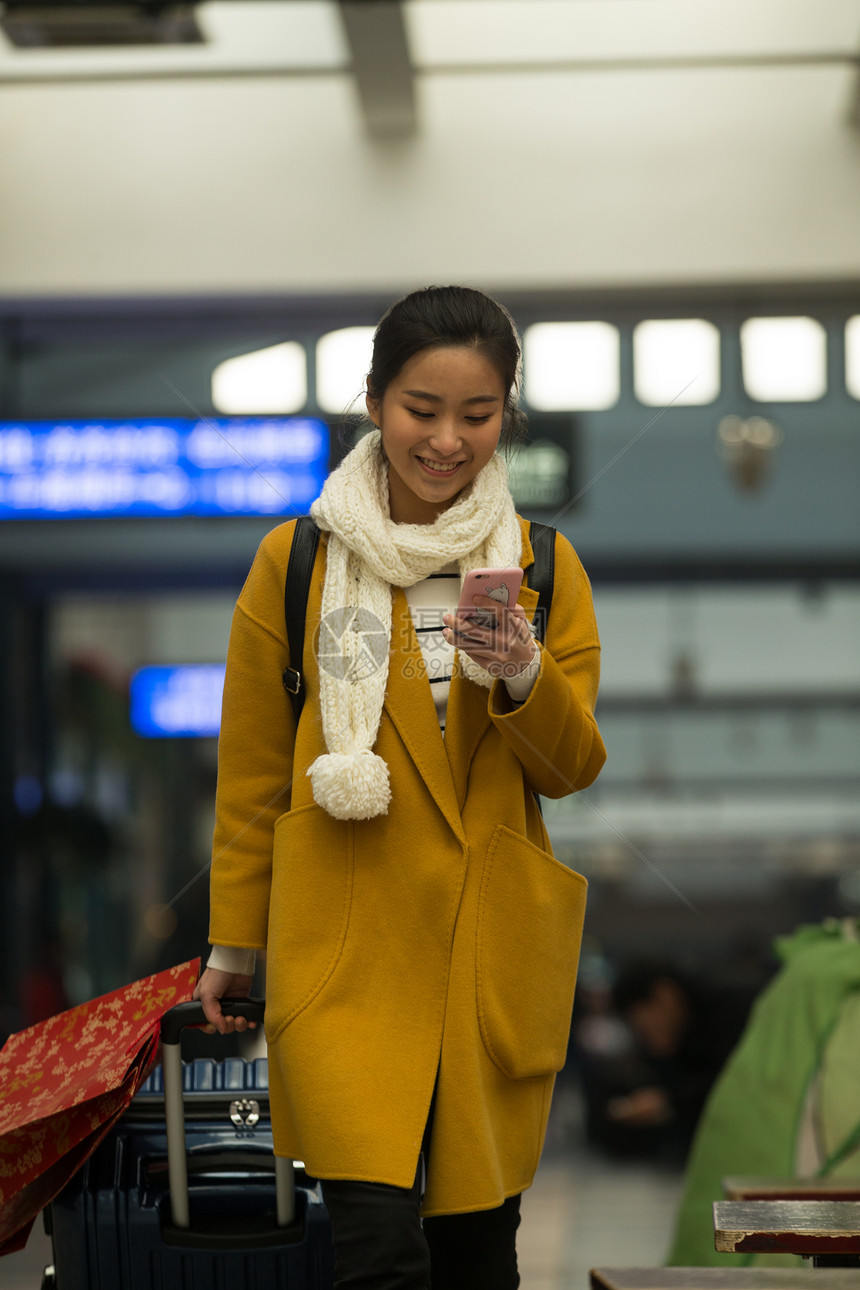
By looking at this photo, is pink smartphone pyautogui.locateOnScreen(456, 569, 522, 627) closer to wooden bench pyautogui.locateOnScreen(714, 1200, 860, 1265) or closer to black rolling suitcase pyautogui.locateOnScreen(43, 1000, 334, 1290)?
black rolling suitcase pyautogui.locateOnScreen(43, 1000, 334, 1290)

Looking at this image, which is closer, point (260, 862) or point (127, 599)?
point (260, 862)

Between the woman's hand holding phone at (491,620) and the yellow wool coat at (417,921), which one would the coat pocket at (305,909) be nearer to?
the yellow wool coat at (417,921)

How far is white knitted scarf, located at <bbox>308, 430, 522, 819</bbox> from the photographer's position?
1.53 metres

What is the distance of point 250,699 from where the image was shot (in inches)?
64.3

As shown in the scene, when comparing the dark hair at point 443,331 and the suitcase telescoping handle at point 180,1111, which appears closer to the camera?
the dark hair at point 443,331

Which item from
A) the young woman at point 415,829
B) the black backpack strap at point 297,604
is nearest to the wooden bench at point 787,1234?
the young woman at point 415,829

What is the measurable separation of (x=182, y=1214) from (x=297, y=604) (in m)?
0.79

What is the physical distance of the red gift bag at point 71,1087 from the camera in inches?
64.8

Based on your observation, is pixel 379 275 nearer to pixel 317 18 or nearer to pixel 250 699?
pixel 317 18

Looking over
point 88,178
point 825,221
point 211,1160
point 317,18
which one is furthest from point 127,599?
point 211,1160

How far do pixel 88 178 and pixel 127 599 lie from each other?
1.59 m

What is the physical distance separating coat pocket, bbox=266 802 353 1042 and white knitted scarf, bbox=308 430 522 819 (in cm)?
Result: 6

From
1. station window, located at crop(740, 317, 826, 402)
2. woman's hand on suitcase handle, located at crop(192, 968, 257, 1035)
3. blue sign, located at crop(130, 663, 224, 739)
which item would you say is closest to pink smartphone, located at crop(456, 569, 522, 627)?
woman's hand on suitcase handle, located at crop(192, 968, 257, 1035)

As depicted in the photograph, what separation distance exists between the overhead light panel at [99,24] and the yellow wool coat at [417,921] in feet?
9.54
